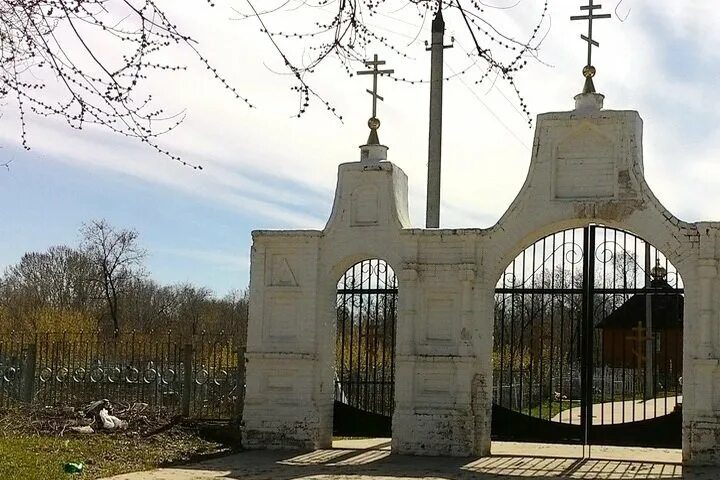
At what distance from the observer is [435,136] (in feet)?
54.1

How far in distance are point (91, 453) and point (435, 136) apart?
7.54m

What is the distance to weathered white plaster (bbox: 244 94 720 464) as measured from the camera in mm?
12562

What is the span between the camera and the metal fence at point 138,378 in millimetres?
16141

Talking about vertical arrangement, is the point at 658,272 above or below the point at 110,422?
above

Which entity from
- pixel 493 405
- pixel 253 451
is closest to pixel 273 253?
pixel 253 451

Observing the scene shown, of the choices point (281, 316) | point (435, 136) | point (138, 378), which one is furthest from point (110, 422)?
point (435, 136)

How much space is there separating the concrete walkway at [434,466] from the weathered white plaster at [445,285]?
0.40 meters

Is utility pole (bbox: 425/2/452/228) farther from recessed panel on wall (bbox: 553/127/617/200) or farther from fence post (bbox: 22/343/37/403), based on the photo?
fence post (bbox: 22/343/37/403)

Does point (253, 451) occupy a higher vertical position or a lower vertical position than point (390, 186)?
lower

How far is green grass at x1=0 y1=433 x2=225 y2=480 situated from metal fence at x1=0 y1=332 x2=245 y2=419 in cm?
148

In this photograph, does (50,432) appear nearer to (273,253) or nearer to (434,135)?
(273,253)

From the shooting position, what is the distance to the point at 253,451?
14.0 meters

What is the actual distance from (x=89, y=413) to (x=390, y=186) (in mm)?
6058

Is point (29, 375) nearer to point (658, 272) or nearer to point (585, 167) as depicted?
point (585, 167)
